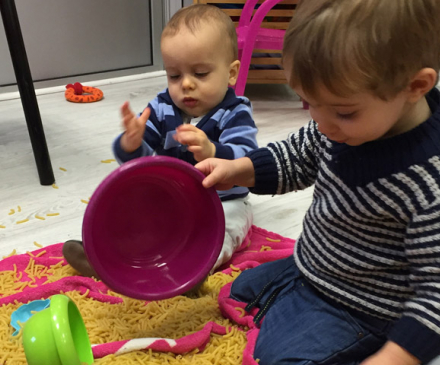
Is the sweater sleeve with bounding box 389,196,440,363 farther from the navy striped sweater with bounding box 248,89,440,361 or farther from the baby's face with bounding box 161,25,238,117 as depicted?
the baby's face with bounding box 161,25,238,117

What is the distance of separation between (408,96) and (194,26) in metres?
0.56

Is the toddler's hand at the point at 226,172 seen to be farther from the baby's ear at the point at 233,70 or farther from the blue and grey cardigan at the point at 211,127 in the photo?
the baby's ear at the point at 233,70

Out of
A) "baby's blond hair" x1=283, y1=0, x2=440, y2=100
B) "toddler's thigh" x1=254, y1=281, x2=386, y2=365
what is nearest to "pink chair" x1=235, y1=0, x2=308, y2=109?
"toddler's thigh" x1=254, y1=281, x2=386, y2=365

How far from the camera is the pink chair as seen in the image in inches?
71.6

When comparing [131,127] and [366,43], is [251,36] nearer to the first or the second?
[131,127]

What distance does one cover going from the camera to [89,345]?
778mm

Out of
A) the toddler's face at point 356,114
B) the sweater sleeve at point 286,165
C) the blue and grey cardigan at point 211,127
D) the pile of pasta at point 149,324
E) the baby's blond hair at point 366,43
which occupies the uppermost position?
the baby's blond hair at point 366,43

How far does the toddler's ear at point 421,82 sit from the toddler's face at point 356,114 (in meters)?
0.01

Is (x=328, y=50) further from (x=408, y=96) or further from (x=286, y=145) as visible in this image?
(x=286, y=145)

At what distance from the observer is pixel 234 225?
108 cm

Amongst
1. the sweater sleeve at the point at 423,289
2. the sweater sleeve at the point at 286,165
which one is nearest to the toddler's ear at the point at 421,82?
the sweater sleeve at the point at 423,289

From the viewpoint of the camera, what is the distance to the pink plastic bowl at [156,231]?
79 centimetres

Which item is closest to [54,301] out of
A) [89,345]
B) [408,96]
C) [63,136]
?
[89,345]

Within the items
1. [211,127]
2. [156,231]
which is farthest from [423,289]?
[211,127]
